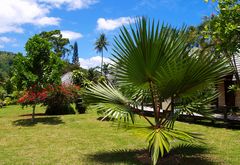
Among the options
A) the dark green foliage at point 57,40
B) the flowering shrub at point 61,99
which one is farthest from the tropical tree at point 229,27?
the dark green foliage at point 57,40

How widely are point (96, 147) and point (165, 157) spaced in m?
2.89

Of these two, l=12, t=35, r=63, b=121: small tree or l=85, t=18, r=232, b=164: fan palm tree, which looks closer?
l=85, t=18, r=232, b=164: fan palm tree

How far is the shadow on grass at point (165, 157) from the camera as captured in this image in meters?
7.39

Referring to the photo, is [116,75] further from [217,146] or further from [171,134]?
[217,146]

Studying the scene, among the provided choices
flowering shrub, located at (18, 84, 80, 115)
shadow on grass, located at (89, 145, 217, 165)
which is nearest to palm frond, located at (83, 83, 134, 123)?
shadow on grass, located at (89, 145, 217, 165)

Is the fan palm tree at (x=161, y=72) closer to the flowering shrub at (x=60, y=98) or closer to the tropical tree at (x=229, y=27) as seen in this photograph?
the tropical tree at (x=229, y=27)

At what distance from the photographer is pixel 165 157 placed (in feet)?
24.8

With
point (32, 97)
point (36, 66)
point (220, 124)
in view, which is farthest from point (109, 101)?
point (32, 97)

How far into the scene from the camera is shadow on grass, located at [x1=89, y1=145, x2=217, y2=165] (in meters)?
7.39

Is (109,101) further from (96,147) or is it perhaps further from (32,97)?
(32,97)

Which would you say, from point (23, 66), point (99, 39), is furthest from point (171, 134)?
point (99, 39)

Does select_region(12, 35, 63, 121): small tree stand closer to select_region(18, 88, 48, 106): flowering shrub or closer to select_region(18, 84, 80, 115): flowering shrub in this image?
select_region(18, 88, 48, 106): flowering shrub

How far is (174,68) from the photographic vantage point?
5.89m

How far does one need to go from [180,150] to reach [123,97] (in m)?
2.44
